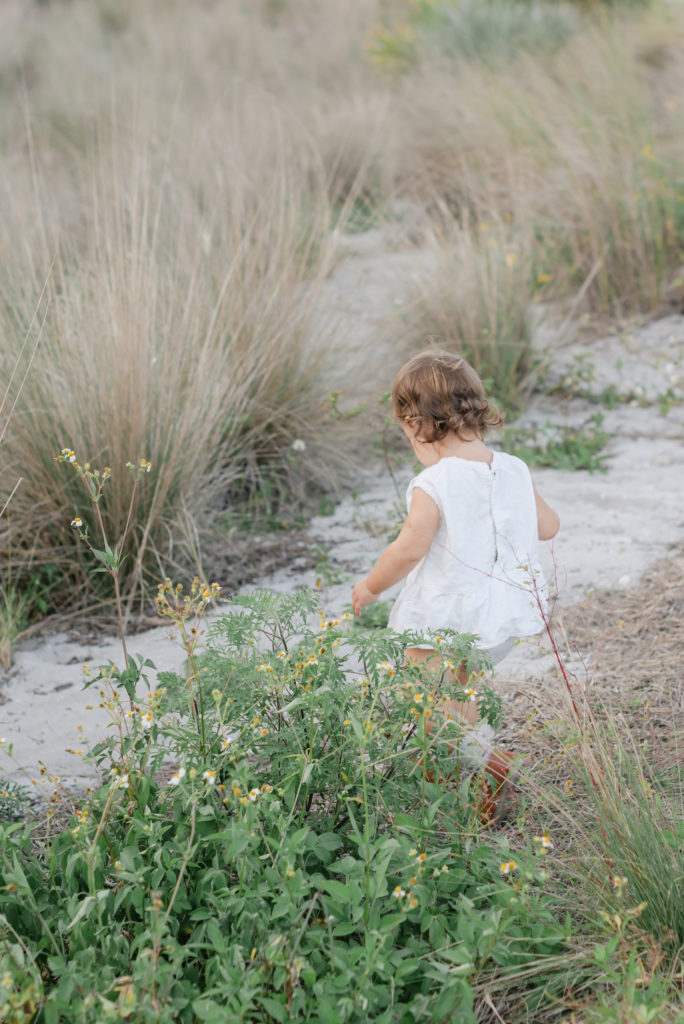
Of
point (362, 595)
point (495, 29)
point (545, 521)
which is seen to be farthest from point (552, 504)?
point (495, 29)

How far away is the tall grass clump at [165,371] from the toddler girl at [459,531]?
118 centimetres

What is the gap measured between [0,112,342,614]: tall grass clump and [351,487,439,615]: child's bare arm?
4.10 feet

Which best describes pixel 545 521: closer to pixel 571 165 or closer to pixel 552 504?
pixel 552 504

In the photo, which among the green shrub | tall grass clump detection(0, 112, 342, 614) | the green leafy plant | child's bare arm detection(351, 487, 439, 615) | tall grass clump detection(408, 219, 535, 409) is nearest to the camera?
the green shrub

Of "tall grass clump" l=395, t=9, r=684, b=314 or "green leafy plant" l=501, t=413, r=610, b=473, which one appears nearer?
"green leafy plant" l=501, t=413, r=610, b=473

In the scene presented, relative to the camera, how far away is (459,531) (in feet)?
7.38

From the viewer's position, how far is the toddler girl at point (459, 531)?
2246 millimetres

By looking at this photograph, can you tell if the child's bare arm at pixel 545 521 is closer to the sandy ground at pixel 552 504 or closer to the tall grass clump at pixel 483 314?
the sandy ground at pixel 552 504

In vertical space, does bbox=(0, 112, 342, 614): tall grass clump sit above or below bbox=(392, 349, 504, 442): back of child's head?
below

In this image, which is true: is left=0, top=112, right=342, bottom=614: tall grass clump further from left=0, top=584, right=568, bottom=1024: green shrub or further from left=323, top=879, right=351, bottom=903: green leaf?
left=323, top=879, right=351, bottom=903: green leaf

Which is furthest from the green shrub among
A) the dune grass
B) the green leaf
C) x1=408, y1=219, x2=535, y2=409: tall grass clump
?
x1=408, y1=219, x2=535, y2=409: tall grass clump

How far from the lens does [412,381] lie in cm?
231

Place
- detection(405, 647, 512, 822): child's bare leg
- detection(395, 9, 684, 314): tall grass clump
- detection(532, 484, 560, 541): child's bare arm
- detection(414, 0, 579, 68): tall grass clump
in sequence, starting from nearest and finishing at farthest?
detection(405, 647, 512, 822): child's bare leg
detection(532, 484, 560, 541): child's bare arm
detection(395, 9, 684, 314): tall grass clump
detection(414, 0, 579, 68): tall grass clump

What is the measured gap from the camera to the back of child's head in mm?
2285
